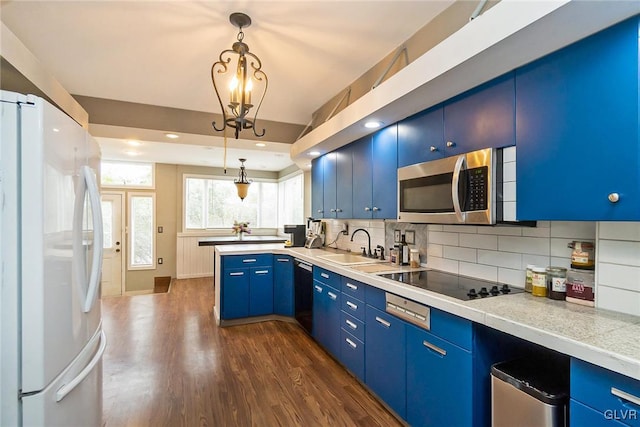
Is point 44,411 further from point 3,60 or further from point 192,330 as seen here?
point 192,330

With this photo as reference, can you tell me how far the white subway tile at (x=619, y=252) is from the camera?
131 cm

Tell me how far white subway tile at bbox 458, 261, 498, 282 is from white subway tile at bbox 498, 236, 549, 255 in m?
0.17

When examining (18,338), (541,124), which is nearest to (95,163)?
(18,338)

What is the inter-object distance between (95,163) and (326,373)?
2.28m

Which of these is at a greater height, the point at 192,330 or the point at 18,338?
the point at 18,338

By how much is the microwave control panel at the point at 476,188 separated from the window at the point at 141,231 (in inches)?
260

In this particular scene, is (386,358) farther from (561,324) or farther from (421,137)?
(421,137)

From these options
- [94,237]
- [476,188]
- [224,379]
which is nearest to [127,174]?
[224,379]

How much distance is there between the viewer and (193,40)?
7.47 feet

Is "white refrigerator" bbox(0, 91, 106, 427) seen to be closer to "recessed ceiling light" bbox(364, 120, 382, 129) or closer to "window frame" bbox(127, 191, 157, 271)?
"recessed ceiling light" bbox(364, 120, 382, 129)

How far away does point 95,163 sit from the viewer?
162 centimetres

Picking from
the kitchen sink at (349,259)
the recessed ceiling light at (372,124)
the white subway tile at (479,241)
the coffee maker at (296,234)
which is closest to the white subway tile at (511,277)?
the white subway tile at (479,241)

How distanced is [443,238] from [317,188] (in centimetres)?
199

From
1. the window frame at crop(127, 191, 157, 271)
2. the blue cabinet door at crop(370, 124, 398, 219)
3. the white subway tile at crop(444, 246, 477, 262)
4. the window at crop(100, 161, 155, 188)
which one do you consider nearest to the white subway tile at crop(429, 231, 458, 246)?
the white subway tile at crop(444, 246, 477, 262)
